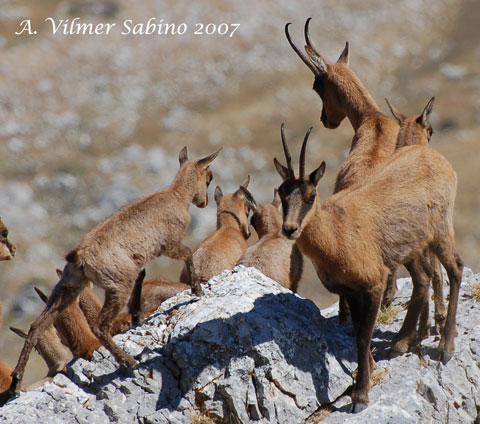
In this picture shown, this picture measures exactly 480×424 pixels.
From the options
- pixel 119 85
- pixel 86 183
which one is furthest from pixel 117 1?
pixel 86 183

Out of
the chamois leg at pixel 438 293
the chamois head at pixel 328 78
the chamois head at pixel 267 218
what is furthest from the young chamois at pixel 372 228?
the chamois head at pixel 267 218

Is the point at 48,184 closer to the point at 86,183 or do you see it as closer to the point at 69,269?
the point at 86,183

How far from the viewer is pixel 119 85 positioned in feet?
141

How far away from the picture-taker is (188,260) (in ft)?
33.2

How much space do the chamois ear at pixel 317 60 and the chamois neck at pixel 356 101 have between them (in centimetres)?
40

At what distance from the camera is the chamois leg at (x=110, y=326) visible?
Answer: 875cm

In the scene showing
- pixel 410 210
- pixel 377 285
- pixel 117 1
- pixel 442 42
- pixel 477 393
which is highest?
pixel 117 1

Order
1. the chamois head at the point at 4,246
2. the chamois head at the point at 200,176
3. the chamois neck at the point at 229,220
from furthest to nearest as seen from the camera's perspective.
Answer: the chamois neck at the point at 229,220 → the chamois head at the point at 4,246 → the chamois head at the point at 200,176

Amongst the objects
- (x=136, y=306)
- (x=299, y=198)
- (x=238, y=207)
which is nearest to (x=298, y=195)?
(x=299, y=198)

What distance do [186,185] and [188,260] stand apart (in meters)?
1.35

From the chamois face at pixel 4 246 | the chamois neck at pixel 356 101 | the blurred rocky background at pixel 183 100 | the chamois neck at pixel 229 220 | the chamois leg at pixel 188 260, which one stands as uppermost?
the blurred rocky background at pixel 183 100

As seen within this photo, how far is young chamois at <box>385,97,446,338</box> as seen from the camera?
1012cm

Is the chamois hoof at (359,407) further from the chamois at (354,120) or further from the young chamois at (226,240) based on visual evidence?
the young chamois at (226,240)

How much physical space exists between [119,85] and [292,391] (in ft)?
119
